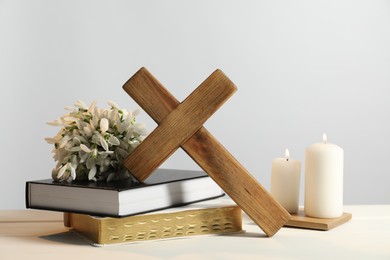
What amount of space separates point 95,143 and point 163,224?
0.60 feet

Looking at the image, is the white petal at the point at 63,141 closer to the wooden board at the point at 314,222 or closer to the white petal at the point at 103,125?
the white petal at the point at 103,125

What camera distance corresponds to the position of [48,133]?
102 inches

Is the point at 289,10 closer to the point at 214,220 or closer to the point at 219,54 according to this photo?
the point at 219,54

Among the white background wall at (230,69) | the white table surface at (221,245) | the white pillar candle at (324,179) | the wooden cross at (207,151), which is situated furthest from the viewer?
the white background wall at (230,69)

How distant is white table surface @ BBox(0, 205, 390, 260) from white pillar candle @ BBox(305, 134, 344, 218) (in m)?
0.05

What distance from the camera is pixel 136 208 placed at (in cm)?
104

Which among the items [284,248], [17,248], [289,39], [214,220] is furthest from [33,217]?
[289,39]

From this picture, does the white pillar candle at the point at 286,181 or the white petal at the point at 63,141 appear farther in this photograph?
the white pillar candle at the point at 286,181

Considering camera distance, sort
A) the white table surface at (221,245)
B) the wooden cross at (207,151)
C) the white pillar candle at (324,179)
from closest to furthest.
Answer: the white table surface at (221,245) → the wooden cross at (207,151) → the white pillar candle at (324,179)

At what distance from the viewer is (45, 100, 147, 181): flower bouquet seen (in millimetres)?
1105

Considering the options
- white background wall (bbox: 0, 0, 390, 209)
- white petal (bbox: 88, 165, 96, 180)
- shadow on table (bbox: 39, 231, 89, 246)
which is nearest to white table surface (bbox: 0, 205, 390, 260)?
shadow on table (bbox: 39, 231, 89, 246)

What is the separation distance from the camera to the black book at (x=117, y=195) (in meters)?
1.03

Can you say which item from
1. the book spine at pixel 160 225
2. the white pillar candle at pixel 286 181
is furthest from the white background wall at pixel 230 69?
the book spine at pixel 160 225

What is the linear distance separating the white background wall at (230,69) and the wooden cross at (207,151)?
150cm
